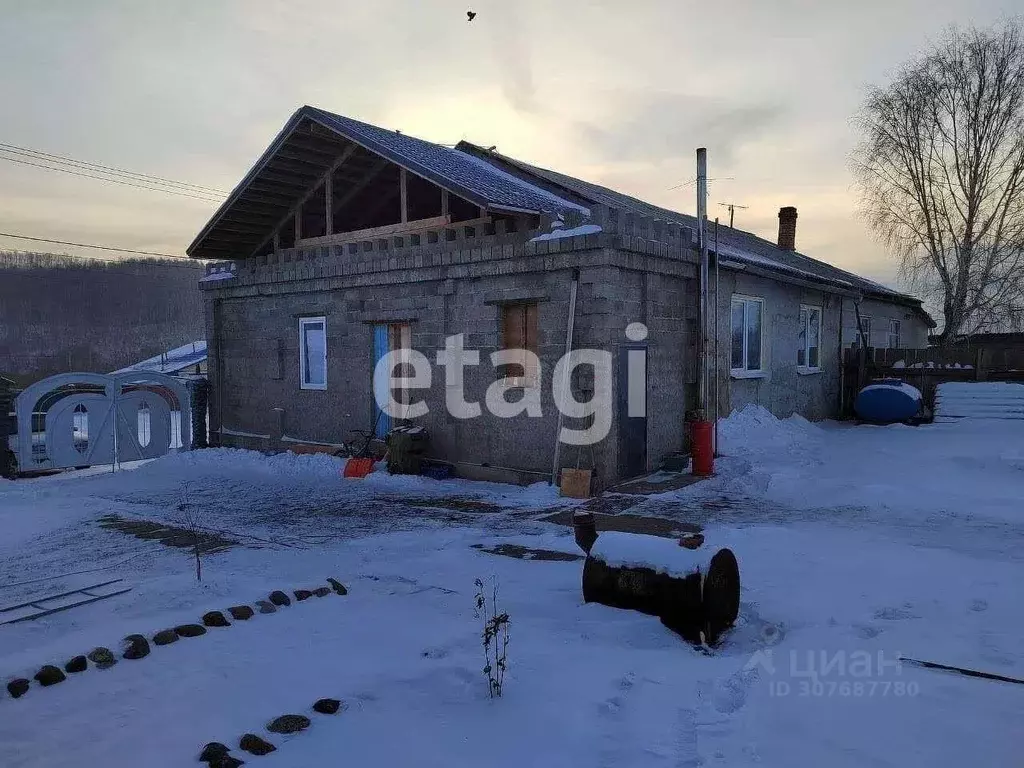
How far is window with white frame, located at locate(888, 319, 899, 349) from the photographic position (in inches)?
941

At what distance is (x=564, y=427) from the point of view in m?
10.4

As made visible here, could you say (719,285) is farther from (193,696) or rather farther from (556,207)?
(193,696)

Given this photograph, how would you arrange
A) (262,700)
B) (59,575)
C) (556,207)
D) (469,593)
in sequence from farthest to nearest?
1. (556,207)
2. (59,575)
3. (469,593)
4. (262,700)

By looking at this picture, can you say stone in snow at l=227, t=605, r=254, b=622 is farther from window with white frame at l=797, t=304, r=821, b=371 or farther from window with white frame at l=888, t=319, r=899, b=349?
window with white frame at l=888, t=319, r=899, b=349

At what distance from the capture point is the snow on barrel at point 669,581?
15.8 ft

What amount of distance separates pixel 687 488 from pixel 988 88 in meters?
23.3

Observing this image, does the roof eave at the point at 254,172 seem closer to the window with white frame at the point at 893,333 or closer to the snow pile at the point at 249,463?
the snow pile at the point at 249,463

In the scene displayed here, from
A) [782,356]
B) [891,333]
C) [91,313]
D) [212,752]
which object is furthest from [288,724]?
[91,313]

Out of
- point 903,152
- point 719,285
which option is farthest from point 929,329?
point 719,285

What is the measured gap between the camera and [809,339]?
1694 centimetres

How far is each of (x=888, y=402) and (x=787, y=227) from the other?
A: 388 inches

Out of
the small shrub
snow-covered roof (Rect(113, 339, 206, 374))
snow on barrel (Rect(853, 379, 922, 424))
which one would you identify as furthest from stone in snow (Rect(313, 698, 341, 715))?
snow-covered roof (Rect(113, 339, 206, 374))

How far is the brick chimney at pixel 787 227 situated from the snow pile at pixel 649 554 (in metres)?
22.0

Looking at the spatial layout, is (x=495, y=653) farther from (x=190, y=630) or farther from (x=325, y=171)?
(x=325, y=171)
